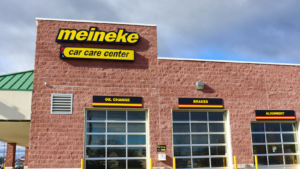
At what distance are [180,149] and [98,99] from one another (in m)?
4.55

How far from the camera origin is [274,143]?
15.5 meters

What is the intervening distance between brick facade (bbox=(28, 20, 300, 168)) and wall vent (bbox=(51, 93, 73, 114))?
7.5 inches

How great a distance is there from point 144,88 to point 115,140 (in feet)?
9.06

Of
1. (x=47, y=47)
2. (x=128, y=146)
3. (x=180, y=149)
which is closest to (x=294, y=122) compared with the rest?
(x=180, y=149)

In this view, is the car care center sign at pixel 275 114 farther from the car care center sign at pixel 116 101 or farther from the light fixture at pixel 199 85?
the car care center sign at pixel 116 101

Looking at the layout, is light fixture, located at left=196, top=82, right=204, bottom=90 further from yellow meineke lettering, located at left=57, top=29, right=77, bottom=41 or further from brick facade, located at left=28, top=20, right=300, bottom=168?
yellow meineke lettering, located at left=57, top=29, right=77, bottom=41

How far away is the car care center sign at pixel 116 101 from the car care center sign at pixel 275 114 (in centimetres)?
619

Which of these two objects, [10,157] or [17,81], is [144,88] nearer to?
[17,81]

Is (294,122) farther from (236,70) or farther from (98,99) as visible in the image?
(98,99)

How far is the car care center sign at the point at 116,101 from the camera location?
13.5 meters

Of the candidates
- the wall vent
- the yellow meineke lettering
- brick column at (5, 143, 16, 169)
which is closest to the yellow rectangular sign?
the yellow meineke lettering

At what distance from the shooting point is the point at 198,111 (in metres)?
14.8

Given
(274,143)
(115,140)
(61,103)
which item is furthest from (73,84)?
(274,143)

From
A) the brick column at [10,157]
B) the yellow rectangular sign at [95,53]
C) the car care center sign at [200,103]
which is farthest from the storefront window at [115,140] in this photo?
the brick column at [10,157]
